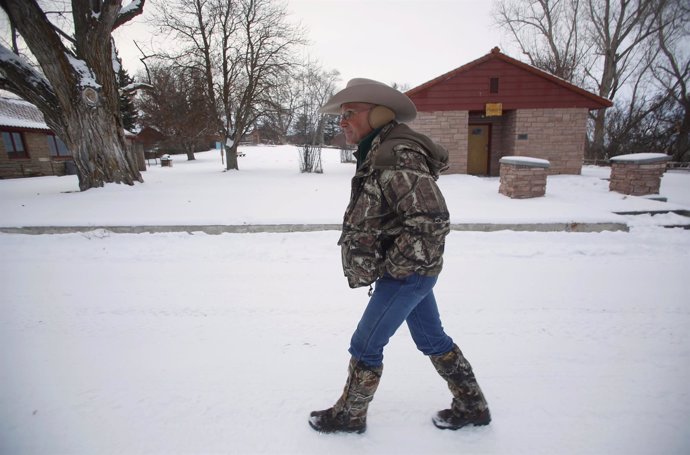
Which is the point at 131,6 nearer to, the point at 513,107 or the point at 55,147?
the point at 513,107

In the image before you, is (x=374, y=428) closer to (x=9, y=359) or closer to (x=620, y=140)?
(x=9, y=359)

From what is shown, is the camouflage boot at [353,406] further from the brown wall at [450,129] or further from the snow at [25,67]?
the brown wall at [450,129]

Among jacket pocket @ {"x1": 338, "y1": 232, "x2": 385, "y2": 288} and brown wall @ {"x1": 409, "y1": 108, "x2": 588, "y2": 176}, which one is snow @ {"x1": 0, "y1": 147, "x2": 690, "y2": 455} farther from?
brown wall @ {"x1": 409, "y1": 108, "x2": 588, "y2": 176}

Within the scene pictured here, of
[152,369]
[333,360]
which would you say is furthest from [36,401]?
[333,360]

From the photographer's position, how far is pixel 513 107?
40.5 ft

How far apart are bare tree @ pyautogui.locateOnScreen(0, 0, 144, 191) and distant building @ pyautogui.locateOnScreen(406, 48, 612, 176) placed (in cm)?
990

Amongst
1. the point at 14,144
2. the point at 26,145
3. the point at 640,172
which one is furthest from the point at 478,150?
the point at 14,144

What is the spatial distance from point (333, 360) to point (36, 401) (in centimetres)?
193

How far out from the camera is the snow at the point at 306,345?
1.87m

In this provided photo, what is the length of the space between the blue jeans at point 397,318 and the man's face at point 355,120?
0.72 meters

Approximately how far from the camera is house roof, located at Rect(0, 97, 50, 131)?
60.2 ft

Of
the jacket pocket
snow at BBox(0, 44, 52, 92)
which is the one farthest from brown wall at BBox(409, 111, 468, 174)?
the jacket pocket

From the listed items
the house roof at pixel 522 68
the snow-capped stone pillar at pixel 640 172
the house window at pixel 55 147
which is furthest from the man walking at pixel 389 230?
the house window at pixel 55 147

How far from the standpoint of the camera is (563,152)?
1273 centimetres
